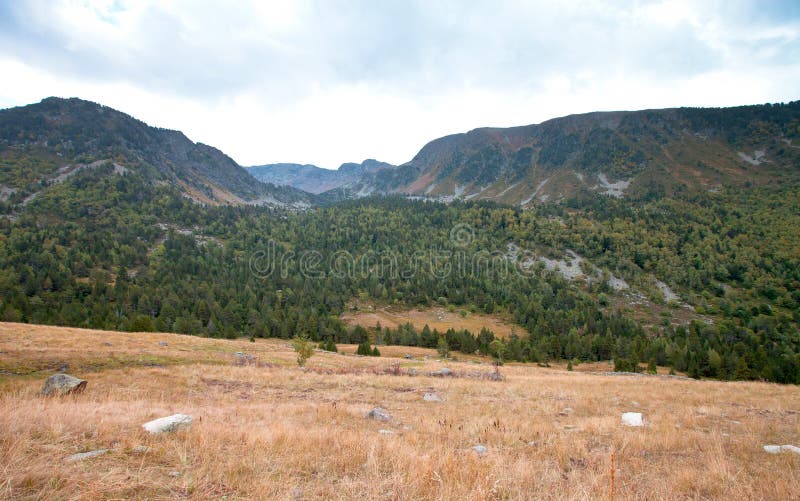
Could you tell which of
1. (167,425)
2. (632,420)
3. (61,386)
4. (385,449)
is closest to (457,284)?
(632,420)

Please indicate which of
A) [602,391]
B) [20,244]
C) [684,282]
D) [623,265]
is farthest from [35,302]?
[684,282]

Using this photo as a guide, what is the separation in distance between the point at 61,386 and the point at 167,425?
362 inches

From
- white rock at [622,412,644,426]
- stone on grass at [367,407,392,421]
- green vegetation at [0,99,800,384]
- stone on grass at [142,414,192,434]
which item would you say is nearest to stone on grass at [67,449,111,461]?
stone on grass at [142,414,192,434]

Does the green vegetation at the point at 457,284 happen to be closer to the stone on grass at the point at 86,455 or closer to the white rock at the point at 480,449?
the white rock at the point at 480,449

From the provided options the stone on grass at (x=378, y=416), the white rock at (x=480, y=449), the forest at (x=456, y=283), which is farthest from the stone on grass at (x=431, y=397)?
the forest at (x=456, y=283)

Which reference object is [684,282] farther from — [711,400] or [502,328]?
[711,400]

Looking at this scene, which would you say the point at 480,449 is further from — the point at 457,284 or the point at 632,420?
the point at 457,284

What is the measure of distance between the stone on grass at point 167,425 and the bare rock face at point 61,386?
7.58m

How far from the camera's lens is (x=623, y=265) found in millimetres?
155625

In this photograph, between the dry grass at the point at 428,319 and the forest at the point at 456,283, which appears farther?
the dry grass at the point at 428,319

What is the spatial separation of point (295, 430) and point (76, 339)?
114 feet

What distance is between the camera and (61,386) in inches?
508

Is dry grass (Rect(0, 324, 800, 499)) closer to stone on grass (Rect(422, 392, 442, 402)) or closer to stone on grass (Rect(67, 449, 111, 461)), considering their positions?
stone on grass (Rect(67, 449, 111, 461))

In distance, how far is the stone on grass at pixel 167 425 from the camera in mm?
7678
